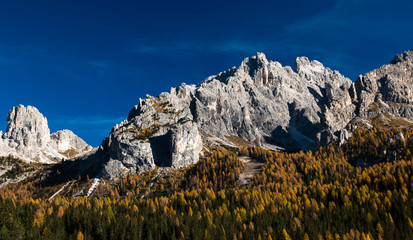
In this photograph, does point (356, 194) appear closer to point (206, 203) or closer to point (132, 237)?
point (206, 203)

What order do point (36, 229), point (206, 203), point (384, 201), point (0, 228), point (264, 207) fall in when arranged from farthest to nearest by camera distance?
point (206, 203) → point (264, 207) → point (384, 201) → point (36, 229) → point (0, 228)

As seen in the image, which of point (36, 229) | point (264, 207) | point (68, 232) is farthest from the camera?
point (264, 207)

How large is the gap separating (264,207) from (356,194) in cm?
5388

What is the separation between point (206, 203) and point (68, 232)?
261 ft

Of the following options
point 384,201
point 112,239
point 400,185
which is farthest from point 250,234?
point 400,185

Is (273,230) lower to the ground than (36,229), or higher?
lower

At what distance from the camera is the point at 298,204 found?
6727 inches

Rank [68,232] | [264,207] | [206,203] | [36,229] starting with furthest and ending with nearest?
Answer: 1. [206,203]
2. [264,207]
3. [68,232]
4. [36,229]

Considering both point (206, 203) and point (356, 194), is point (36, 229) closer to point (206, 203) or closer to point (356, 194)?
point (206, 203)

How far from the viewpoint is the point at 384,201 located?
15525cm

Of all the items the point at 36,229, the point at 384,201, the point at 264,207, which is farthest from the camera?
the point at 264,207

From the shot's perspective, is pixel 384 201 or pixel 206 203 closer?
pixel 384 201

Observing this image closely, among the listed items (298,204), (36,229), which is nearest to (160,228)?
(36,229)

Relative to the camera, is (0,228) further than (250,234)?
No
